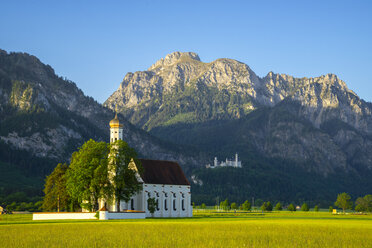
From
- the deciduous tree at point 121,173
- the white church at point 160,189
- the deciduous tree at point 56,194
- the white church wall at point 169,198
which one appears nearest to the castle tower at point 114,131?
the white church at point 160,189

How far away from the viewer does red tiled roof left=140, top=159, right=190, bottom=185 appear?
14361 cm

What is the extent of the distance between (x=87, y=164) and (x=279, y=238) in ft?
229

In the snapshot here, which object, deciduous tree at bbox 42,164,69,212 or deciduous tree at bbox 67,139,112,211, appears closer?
deciduous tree at bbox 67,139,112,211

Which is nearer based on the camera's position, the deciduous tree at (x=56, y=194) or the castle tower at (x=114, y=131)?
the deciduous tree at (x=56, y=194)

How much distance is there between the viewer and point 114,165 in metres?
122

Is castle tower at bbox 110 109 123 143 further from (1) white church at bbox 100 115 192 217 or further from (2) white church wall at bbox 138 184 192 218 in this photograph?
(2) white church wall at bbox 138 184 192 218

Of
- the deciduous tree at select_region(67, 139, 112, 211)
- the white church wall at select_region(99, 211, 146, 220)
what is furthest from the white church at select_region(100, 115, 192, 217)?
the white church wall at select_region(99, 211, 146, 220)

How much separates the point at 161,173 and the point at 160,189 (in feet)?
17.4

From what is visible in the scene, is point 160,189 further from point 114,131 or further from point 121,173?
point 121,173

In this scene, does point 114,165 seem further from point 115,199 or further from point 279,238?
point 279,238

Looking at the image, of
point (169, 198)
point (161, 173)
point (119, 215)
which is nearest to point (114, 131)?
point (161, 173)

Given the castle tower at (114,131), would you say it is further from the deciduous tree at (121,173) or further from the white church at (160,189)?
the deciduous tree at (121,173)

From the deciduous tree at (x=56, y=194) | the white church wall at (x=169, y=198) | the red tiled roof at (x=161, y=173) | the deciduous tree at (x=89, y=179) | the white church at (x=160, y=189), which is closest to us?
the deciduous tree at (x=89, y=179)

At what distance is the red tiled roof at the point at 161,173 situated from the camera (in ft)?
471
